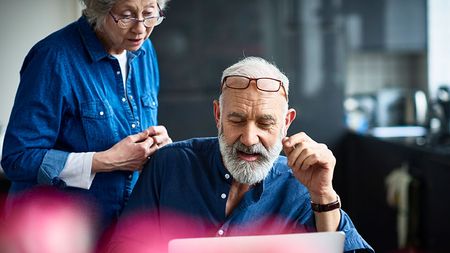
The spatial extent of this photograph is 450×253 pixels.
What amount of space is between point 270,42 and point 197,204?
330 centimetres

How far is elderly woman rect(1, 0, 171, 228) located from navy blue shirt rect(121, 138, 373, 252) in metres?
0.08

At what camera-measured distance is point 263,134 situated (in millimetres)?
1694

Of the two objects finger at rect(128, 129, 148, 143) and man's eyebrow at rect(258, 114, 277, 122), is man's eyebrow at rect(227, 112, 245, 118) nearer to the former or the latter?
man's eyebrow at rect(258, 114, 277, 122)

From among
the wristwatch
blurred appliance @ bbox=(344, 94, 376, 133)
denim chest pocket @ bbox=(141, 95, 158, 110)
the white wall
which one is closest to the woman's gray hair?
denim chest pocket @ bbox=(141, 95, 158, 110)

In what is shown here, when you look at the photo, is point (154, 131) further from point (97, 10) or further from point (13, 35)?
point (13, 35)

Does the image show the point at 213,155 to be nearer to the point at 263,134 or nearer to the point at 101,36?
the point at 263,134

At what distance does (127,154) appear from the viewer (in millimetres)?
1780

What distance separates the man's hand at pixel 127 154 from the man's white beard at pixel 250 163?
232 mm

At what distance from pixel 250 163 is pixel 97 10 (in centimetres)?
A: 61

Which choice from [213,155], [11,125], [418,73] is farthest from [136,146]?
[418,73]

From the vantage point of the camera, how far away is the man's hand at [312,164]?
60.6 inches

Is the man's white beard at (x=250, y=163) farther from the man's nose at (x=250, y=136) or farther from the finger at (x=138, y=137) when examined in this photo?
the finger at (x=138, y=137)

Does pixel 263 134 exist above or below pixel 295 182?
above

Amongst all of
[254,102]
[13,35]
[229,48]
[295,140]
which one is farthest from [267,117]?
[13,35]
